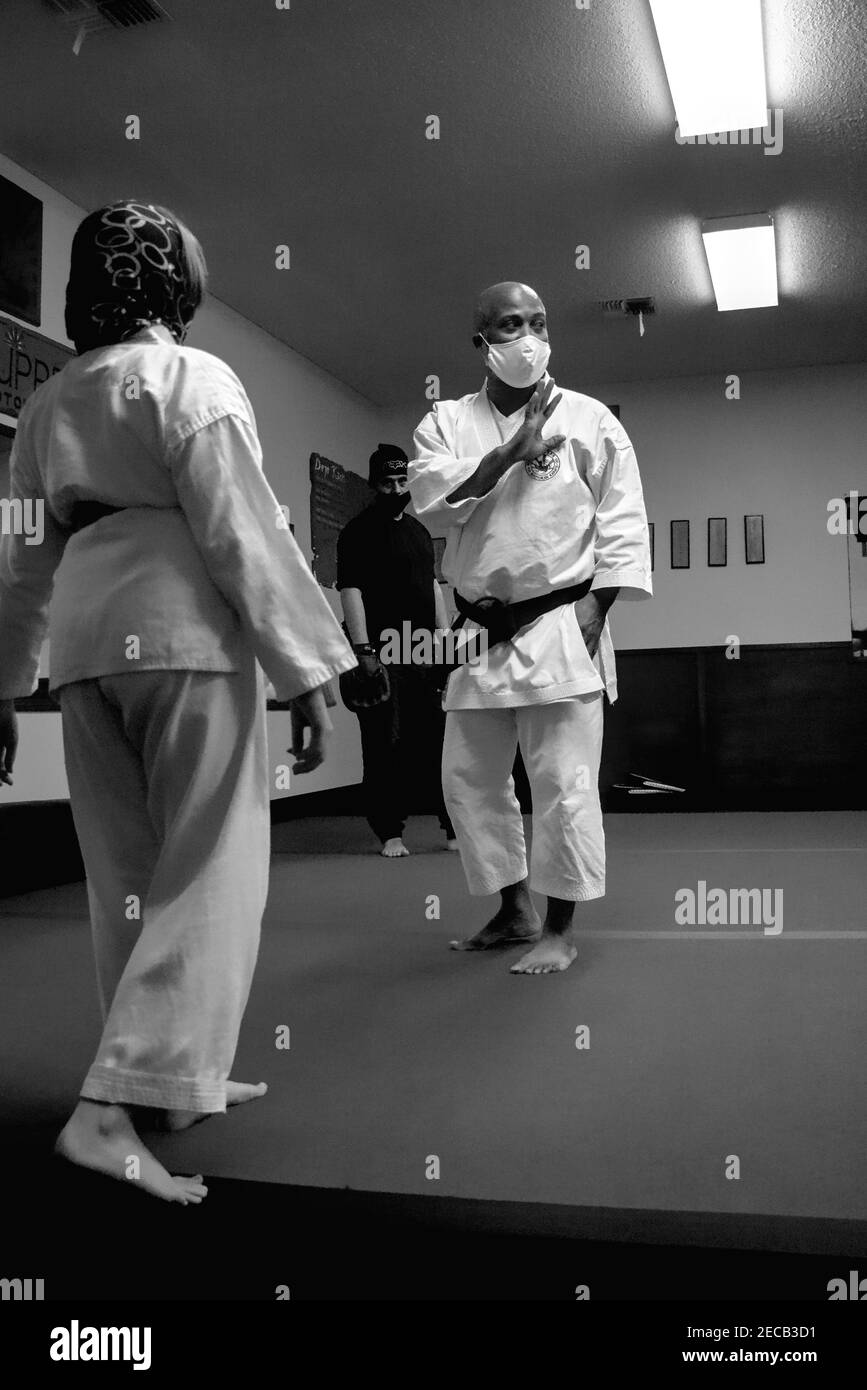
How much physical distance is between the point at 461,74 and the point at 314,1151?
346cm

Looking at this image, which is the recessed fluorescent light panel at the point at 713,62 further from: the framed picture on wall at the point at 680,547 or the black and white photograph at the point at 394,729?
→ the framed picture on wall at the point at 680,547

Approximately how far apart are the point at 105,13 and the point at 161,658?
109 inches

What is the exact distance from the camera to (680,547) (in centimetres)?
712

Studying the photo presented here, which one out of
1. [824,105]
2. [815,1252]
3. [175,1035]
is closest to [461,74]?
[824,105]

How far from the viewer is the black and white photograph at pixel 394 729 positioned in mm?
1186

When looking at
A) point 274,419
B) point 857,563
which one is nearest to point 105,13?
point 274,419

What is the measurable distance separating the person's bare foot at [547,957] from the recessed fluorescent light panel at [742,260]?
362 centimetres

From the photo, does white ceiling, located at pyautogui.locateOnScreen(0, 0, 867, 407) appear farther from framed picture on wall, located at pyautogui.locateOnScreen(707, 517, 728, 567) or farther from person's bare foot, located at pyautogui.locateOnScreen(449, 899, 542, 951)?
person's bare foot, located at pyautogui.locateOnScreen(449, 899, 542, 951)

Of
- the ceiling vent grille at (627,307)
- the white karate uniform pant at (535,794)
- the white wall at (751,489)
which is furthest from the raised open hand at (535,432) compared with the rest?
the white wall at (751,489)

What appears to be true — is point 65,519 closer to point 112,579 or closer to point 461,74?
point 112,579

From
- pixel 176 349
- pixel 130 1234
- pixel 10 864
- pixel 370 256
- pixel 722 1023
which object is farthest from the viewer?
pixel 370 256

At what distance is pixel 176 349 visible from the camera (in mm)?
Answer: 1325

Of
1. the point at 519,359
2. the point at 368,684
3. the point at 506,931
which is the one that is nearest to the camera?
the point at 519,359

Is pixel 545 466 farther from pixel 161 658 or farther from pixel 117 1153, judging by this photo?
pixel 117 1153
